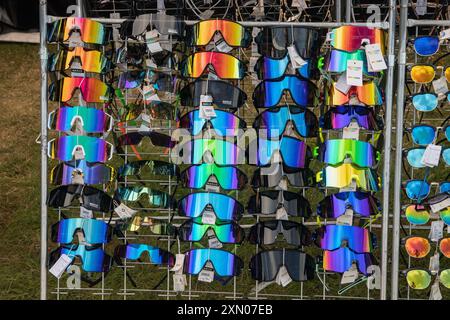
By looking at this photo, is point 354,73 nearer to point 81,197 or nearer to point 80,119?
point 80,119

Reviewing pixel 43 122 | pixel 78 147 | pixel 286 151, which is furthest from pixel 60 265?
pixel 286 151

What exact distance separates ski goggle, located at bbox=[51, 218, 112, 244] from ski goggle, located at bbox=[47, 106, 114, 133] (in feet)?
1.49

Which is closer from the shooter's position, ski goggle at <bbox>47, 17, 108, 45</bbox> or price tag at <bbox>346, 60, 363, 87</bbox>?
price tag at <bbox>346, 60, 363, 87</bbox>

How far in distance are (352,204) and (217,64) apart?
94 centimetres

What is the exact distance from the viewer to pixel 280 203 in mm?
3035

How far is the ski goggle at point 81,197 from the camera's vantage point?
3084mm

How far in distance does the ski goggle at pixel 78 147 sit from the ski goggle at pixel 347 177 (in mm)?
1095

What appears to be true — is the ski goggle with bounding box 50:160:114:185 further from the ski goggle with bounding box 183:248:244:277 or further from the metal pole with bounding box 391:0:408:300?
the metal pole with bounding box 391:0:408:300

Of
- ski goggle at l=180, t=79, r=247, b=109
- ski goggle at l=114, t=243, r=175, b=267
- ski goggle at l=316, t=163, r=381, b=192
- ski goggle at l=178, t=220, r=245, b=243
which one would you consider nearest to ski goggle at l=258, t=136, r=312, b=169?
ski goggle at l=316, t=163, r=381, b=192

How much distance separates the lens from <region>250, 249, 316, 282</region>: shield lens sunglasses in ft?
9.96

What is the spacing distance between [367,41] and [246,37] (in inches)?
22.9
